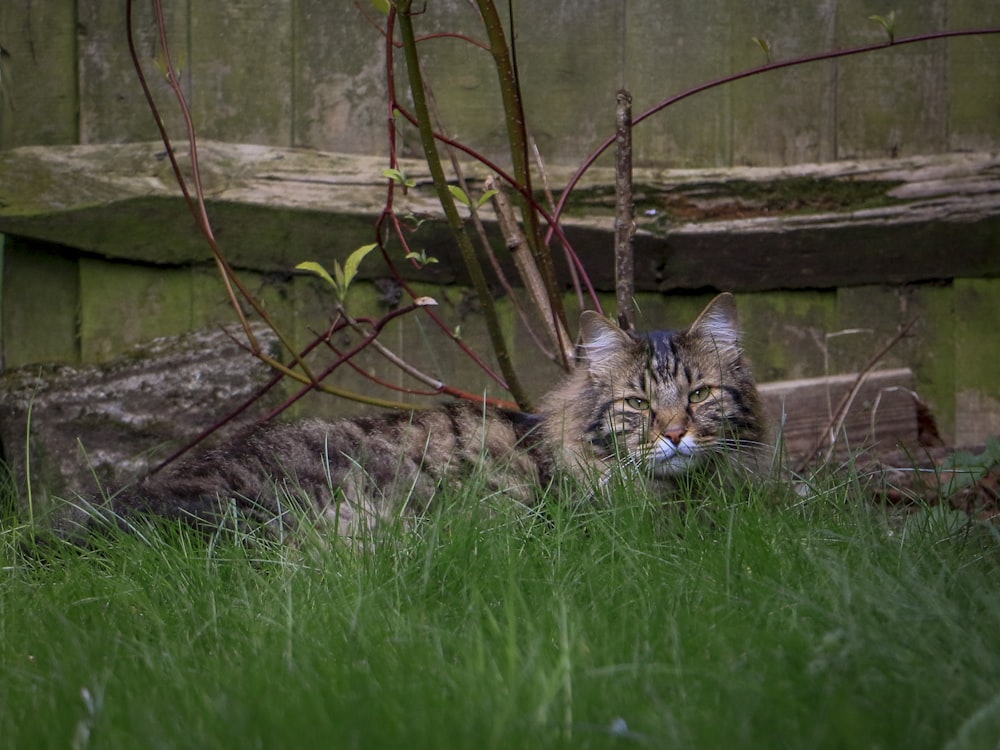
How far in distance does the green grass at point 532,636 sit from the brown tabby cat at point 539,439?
0.38 m

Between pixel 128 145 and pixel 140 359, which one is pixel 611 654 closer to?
pixel 140 359

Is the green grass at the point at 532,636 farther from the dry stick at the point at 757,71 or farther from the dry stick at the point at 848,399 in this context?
the dry stick at the point at 757,71

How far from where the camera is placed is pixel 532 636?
72.2 inches

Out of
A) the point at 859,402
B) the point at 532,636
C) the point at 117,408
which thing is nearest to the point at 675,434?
the point at 859,402

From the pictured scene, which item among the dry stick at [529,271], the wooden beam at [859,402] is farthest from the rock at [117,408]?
the wooden beam at [859,402]

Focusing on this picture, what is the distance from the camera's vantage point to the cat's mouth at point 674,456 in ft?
10.1

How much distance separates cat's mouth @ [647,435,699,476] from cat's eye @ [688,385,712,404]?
0.80 ft

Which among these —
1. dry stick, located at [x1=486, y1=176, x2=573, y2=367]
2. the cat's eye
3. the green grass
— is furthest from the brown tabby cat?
the green grass

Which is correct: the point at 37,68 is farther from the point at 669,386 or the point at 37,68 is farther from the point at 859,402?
the point at 859,402

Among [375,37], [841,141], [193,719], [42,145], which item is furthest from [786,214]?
[193,719]

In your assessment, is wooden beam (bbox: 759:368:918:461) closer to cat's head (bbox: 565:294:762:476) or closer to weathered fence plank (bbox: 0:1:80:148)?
cat's head (bbox: 565:294:762:476)

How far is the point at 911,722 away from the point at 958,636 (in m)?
0.28

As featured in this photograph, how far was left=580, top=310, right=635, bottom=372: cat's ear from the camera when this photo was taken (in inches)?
131

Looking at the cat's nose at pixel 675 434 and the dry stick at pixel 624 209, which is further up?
the dry stick at pixel 624 209
